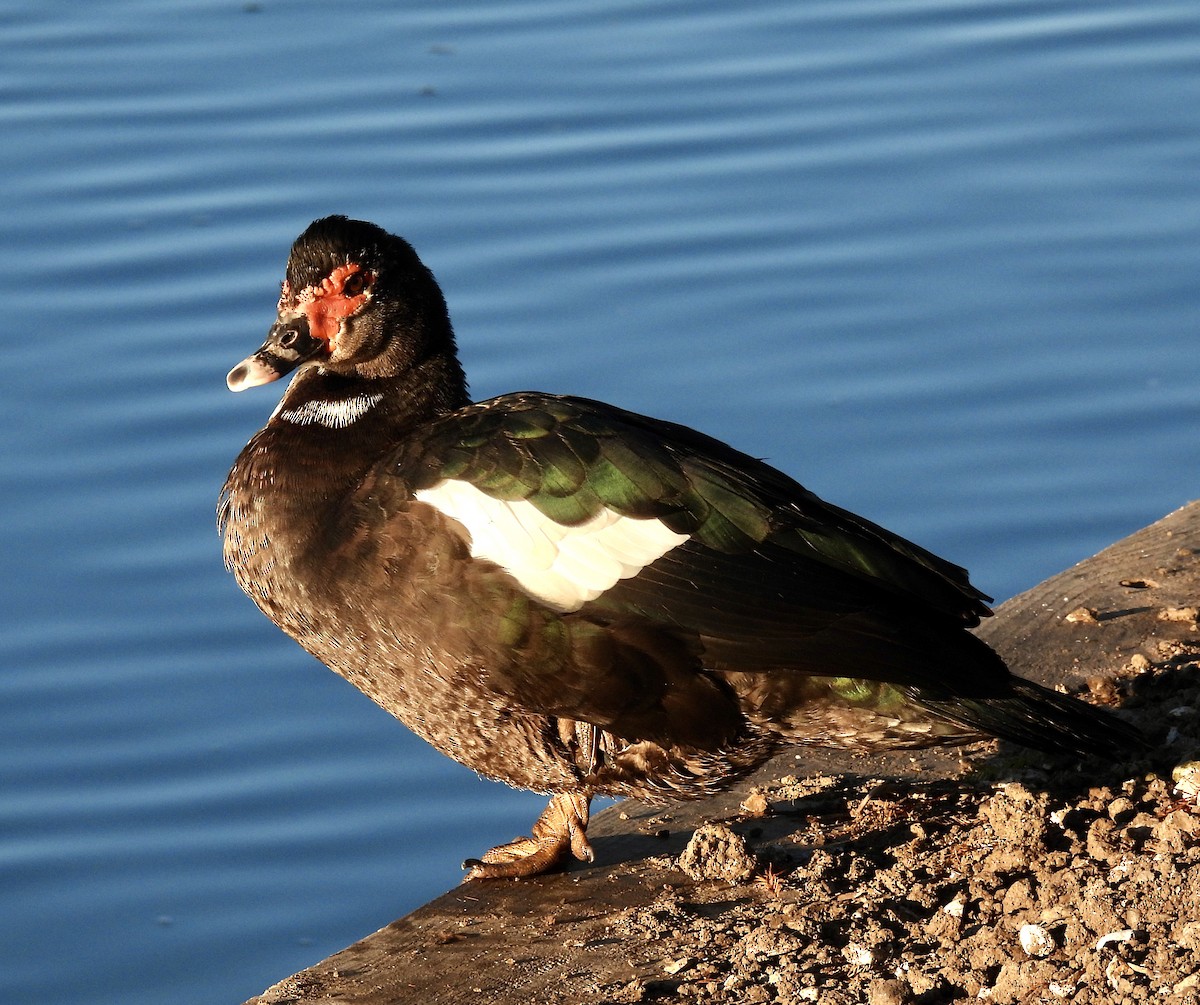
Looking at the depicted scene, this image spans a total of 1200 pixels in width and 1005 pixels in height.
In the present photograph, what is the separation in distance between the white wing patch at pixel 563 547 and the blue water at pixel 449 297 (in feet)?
5.88

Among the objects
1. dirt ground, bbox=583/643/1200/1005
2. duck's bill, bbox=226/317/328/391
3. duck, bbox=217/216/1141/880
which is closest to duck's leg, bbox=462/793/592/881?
duck, bbox=217/216/1141/880

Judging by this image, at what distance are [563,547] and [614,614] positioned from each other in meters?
0.19

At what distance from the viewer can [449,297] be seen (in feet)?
26.3

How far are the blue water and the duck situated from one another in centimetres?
140

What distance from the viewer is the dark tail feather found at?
4035mm

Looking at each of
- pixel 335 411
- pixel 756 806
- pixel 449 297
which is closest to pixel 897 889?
Answer: pixel 756 806

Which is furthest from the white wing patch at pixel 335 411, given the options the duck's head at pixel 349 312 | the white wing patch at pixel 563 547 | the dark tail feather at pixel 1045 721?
the dark tail feather at pixel 1045 721

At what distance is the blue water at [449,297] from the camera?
580cm

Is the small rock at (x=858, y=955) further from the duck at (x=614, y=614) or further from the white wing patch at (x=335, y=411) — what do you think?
the white wing patch at (x=335, y=411)

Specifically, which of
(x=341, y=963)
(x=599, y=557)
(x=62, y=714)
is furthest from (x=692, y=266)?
(x=341, y=963)

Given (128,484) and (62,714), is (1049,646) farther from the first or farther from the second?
(128,484)

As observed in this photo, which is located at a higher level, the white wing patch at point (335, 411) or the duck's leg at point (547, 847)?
the white wing patch at point (335, 411)

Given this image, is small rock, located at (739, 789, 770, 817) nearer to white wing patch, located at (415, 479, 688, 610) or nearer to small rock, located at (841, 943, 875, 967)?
white wing patch, located at (415, 479, 688, 610)

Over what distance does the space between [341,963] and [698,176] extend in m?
5.61
